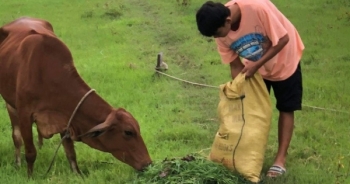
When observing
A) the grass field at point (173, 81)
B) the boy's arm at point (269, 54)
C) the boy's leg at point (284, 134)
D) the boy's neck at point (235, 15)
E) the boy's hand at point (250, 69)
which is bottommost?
the grass field at point (173, 81)

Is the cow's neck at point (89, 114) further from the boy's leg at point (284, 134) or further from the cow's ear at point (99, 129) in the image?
the boy's leg at point (284, 134)

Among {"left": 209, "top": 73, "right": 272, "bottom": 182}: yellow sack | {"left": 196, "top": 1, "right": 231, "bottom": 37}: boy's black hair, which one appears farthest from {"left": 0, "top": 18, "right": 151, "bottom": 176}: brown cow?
{"left": 196, "top": 1, "right": 231, "bottom": 37}: boy's black hair

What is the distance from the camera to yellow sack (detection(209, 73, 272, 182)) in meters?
4.44

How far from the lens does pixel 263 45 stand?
14.7 feet

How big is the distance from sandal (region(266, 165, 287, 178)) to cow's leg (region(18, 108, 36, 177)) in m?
1.89

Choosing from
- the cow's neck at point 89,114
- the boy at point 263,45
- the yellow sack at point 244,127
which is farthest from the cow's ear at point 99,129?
the boy at point 263,45

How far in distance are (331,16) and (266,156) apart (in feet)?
21.4

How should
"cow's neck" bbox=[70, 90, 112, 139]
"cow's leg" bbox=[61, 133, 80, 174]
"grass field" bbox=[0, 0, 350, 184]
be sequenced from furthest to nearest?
1. "grass field" bbox=[0, 0, 350, 184]
2. "cow's leg" bbox=[61, 133, 80, 174]
3. "cow's neck" bbox=[70, 90, 112, 139]

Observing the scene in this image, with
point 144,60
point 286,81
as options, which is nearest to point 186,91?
point 144,60

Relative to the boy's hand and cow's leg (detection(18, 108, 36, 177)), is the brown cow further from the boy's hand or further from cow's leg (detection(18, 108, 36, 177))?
the boy's hand

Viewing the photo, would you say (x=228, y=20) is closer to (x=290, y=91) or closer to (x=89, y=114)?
(x=290, y=91)

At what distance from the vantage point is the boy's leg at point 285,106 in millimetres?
4676

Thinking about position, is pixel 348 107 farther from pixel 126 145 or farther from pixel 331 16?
pixel 331 16

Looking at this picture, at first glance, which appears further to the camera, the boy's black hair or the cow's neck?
the cow's neck
